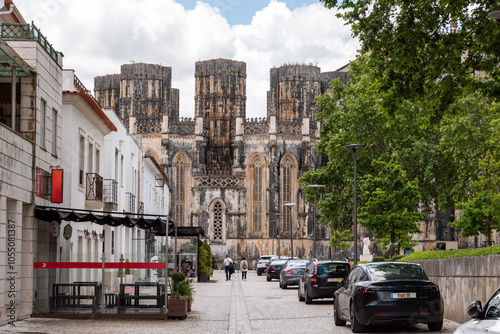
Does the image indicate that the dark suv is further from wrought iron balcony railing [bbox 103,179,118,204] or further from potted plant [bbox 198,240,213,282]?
potted plant [bbox 198,240,213,282]

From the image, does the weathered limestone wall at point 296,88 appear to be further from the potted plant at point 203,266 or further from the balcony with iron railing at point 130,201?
the balcony with iron railing at point 130,201

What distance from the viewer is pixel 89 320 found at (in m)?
19.4

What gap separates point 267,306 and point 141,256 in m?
6.96

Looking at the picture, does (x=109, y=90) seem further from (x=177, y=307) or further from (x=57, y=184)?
(x=177, y=307)

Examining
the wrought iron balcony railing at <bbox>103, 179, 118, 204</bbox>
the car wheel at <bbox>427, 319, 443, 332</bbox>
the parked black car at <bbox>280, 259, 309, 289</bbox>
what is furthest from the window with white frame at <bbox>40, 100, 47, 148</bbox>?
the parked black car at <bbox>280, 259, 309, 289</bbox>

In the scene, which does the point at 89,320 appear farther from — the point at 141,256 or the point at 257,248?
the point at 257,248

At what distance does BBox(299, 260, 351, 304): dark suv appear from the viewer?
2675 cm

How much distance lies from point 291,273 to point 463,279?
22.2 meters

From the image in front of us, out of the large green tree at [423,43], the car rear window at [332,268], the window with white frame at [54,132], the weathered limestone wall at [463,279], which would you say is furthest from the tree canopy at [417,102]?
the window with white frame at [54,132]

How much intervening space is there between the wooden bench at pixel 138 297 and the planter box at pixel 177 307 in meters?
0.36

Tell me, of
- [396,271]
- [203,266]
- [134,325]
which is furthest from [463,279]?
[203,266]

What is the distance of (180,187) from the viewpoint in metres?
91.9

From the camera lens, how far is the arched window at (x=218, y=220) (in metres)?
88.9

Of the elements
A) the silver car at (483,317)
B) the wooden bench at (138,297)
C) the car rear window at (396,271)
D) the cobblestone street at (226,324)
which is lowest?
the cobblestone street at (226,324)
